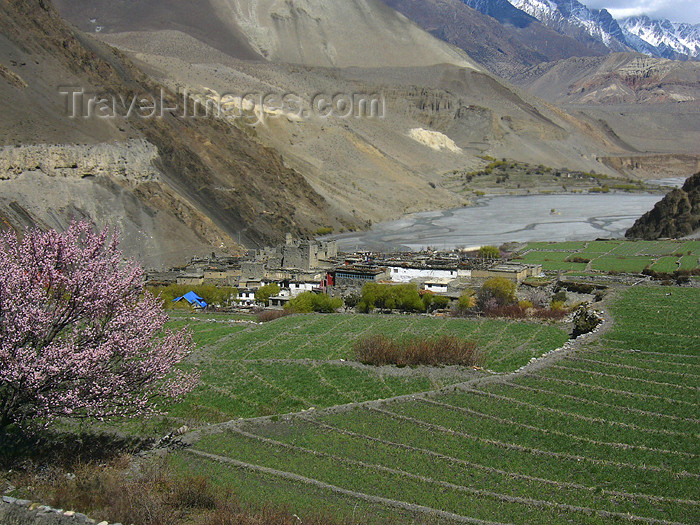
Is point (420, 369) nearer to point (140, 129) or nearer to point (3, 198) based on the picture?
point (3, 198)

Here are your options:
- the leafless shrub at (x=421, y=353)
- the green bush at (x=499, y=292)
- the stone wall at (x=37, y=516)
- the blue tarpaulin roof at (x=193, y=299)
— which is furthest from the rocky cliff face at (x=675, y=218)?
the stone wall at (x=37, y=516)

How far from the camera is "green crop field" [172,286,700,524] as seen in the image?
1405cm

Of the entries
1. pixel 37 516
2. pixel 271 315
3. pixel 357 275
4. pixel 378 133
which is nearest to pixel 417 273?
pixel 357 275

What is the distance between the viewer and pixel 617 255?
186ft

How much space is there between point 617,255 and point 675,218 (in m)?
19.9

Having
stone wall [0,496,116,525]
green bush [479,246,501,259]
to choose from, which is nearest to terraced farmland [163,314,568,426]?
stone wall [0,496,116,525]

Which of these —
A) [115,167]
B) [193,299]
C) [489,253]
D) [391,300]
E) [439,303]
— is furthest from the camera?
[115,167]

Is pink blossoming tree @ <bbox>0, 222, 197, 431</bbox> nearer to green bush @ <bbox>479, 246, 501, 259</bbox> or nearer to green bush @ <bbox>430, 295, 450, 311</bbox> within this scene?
green bush @ <bbox>430, 295, 450, 311</bbox>

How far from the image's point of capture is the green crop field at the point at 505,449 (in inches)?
553

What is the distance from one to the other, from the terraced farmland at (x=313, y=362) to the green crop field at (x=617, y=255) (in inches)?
828

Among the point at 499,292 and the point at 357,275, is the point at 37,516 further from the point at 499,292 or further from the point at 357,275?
the point at 357,275

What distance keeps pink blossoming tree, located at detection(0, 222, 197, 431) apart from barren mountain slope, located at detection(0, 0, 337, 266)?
39.9 meters

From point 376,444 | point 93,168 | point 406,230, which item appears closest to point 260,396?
point 376,444

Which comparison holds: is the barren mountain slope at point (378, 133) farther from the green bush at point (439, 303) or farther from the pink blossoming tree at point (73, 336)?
the pink blossoming tree at point (73, 336)
